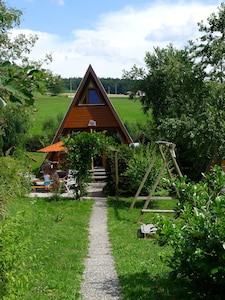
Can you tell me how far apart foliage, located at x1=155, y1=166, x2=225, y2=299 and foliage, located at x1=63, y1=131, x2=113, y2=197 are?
10.9 metres

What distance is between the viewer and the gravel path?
6.05 metres

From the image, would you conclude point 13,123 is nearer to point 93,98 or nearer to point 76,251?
point 93,98

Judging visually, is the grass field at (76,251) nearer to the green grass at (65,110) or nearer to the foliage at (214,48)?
the foliage at (214,48)

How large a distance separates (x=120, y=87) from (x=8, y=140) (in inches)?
1448

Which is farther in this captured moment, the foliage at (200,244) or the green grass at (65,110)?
the green grass at (65,110)

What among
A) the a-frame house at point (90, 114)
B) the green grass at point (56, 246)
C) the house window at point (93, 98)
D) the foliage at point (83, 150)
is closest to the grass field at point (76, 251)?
the green grass at point (56, 246)

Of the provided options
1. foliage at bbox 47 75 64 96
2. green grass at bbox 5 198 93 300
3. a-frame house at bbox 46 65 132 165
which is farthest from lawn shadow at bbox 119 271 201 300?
a-frame house at bbox 46 65 132 165

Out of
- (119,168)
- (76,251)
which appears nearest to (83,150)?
(119,168)

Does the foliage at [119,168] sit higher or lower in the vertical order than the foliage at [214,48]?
lower

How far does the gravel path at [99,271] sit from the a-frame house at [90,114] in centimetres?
1239

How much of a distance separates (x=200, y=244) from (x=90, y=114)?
66.1 ft

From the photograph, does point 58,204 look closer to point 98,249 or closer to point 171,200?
point 171,200

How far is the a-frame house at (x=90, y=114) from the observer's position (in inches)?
941

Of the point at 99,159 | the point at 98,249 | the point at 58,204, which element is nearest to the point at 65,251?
the point at 98,249
